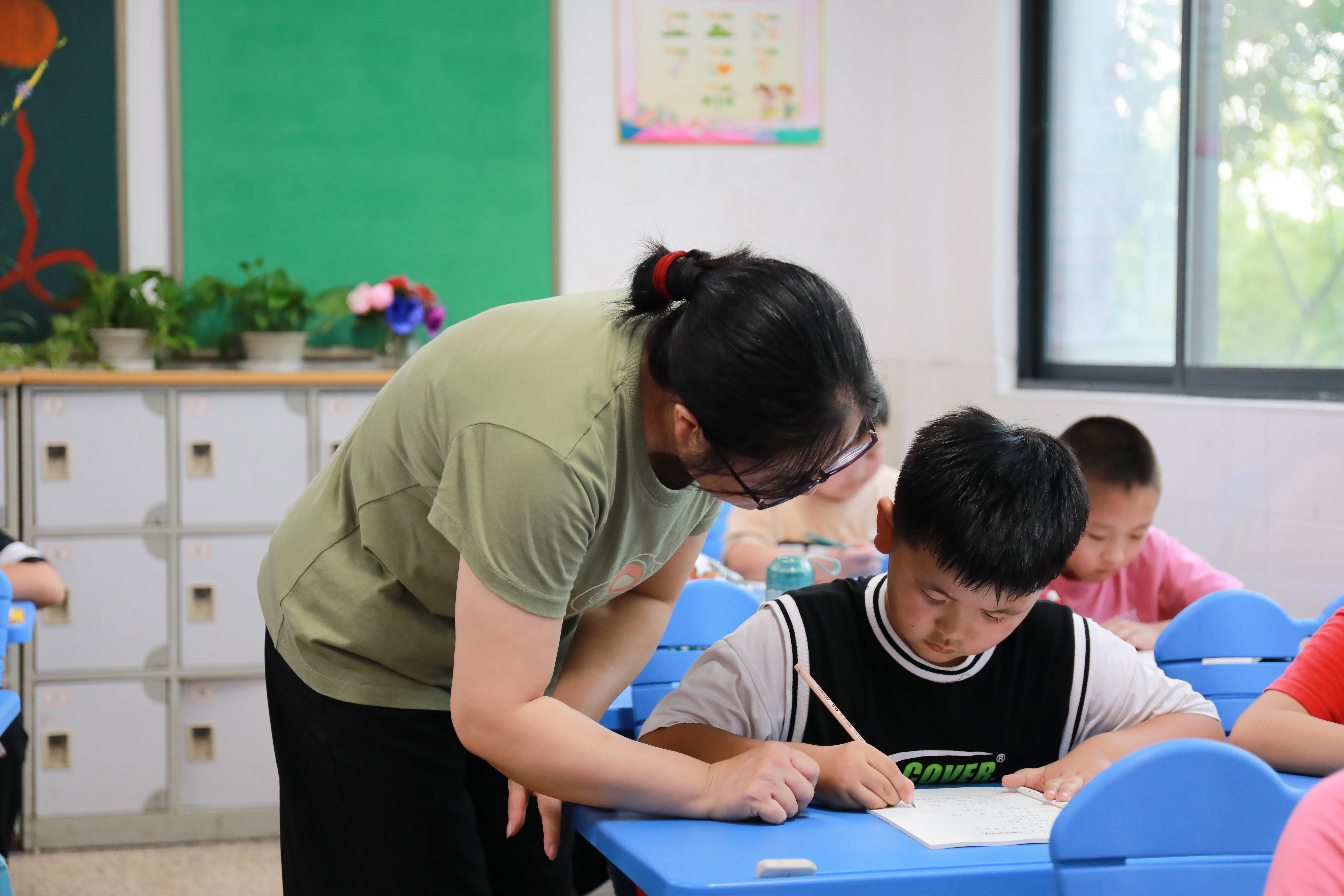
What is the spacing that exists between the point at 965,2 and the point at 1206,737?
2.89 meters

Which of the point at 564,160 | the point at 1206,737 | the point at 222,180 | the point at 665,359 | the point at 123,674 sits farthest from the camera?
the point at 564,160

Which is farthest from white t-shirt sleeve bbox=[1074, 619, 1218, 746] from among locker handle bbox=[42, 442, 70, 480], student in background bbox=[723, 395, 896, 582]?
locker handle bbox=[42, 442, 70, 480]

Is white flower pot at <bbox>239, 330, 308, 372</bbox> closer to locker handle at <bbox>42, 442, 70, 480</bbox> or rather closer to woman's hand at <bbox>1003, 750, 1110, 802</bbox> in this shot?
locker handle at <bbox>42, 442, 70, 480</bbox>

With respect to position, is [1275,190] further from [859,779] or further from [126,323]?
[126,323]

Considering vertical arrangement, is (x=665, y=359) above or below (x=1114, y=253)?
below

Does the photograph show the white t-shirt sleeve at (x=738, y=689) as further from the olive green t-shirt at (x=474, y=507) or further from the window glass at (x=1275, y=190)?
the window glass at (x=1275, y=190)

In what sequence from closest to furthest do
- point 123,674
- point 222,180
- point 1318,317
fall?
point 1318,317 < point 123,674 < point 222,180

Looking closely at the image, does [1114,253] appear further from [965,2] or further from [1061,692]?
[1061,692]

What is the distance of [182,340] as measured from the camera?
3283 millimetres

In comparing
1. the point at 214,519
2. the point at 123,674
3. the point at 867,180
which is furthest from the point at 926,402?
the point at 123,674

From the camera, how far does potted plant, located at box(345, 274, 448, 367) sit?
135 inches

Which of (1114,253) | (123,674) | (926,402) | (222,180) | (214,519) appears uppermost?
(222,180)

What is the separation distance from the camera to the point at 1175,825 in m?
0.85

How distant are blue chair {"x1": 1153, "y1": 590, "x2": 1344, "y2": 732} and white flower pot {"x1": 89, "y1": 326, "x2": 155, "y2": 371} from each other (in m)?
2.68
